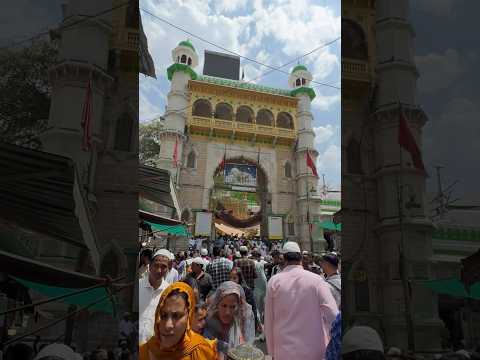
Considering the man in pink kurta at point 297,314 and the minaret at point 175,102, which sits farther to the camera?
the man in pink kurta at point 297,314

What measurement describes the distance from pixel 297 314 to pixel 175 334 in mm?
820

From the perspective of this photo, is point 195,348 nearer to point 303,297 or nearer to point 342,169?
point 303,297

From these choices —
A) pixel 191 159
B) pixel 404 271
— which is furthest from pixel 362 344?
pixel 191 159

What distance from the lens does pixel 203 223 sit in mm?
16562

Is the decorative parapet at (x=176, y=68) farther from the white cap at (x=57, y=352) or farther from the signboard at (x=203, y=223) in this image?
the signboard at (x=203, y=223)

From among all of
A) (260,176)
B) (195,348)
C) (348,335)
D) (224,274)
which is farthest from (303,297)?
(260,176)

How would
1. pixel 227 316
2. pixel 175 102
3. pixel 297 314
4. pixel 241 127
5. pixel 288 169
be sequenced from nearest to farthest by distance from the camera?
pixel 175 102
pixel 297 314
pixel 227 316
pixel 288 169
pixel 241 127

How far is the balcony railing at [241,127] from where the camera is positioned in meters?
17.9

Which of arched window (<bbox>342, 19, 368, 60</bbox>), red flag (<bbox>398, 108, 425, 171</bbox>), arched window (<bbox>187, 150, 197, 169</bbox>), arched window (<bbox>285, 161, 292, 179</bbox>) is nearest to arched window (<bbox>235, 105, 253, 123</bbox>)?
arched window (<bbox>285, 161, 292, 179</bbox>)

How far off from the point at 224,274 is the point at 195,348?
2.82 m

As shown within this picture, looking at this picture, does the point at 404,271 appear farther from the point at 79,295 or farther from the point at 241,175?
the point at 241,175

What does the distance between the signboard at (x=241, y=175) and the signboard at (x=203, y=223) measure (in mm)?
5205

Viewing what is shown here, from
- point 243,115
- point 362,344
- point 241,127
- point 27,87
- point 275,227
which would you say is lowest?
point 362,344

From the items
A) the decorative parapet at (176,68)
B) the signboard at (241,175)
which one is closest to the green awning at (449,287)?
the decorative parapet at (176,68)
